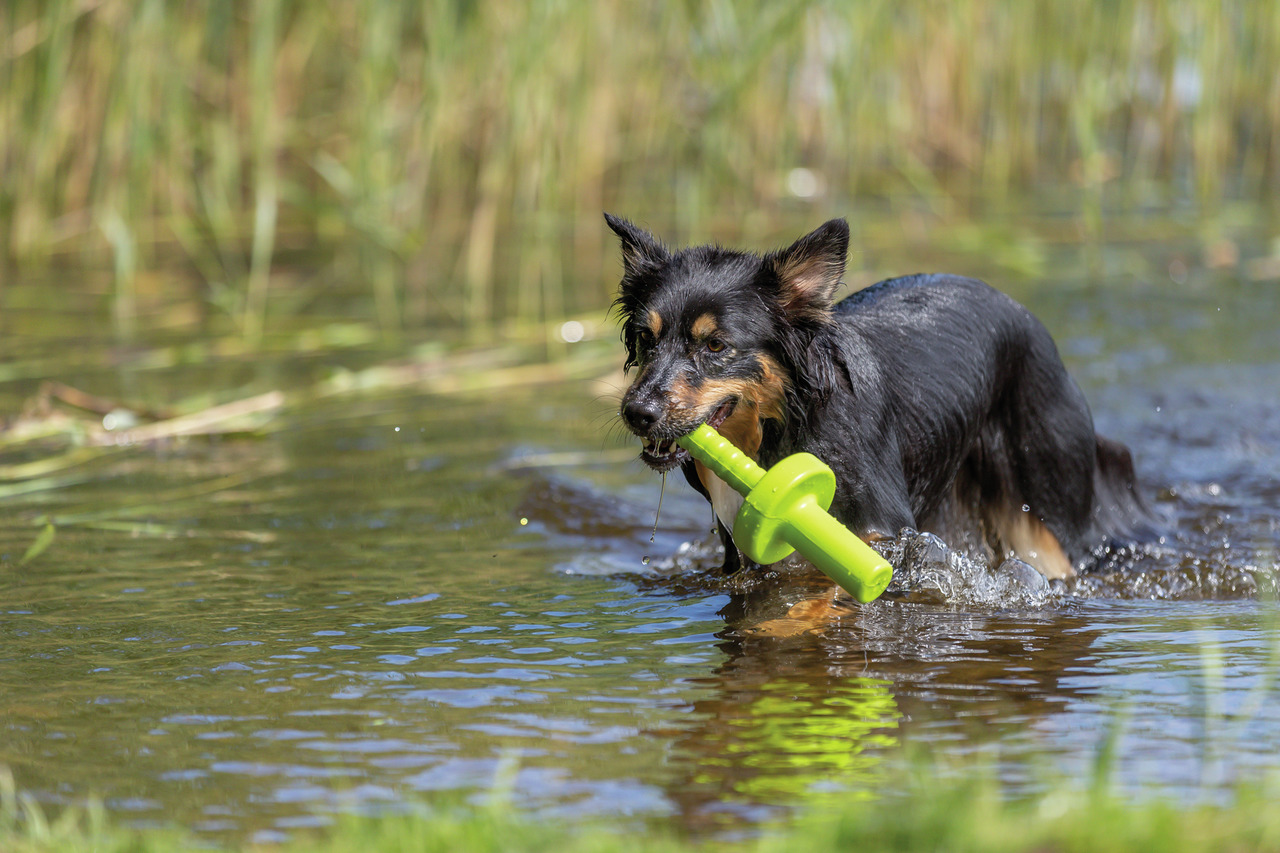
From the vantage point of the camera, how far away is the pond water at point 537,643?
251 centimetres

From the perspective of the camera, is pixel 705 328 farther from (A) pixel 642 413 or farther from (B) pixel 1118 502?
(B) pixel 1118 502

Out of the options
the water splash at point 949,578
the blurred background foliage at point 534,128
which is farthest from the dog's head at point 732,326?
the blurred background foliage at point 534,128

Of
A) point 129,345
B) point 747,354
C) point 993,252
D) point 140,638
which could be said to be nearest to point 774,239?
point 993,252

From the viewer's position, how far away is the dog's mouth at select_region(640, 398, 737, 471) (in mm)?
3643

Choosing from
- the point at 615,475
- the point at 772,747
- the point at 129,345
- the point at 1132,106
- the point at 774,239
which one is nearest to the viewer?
the point at 772,747

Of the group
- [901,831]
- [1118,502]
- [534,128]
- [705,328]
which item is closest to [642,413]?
[705,328]

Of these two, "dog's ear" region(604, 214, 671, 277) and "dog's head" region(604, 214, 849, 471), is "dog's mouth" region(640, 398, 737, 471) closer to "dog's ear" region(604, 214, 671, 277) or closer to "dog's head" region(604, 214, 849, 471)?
"dog's head" region(604, 214, 849, 471)

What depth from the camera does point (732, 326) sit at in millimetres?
3752

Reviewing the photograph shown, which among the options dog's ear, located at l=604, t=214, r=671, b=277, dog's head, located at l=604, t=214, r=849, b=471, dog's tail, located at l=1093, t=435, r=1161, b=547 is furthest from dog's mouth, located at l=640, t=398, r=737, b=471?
dog's tail, located at l=1093, t=435, r=1161, b=547

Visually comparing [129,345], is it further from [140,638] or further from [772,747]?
[772,747]

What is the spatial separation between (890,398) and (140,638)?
213 centimetres

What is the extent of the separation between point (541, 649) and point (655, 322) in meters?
0.98

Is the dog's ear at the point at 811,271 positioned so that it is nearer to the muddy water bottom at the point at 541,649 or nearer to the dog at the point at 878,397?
the dog at the point at 878,397

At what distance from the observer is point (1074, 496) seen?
455 centimetres
